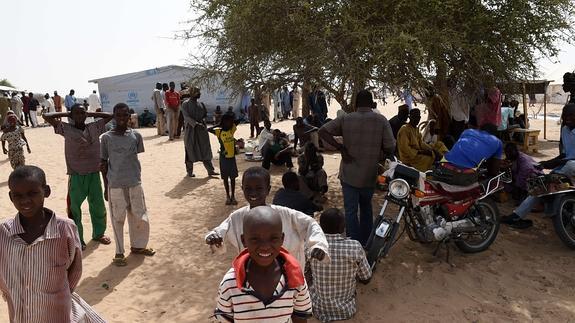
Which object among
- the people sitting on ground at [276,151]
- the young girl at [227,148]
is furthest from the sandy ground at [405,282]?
the people sitting on ground at [276,151]

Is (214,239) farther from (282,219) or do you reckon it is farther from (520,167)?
(520,167)

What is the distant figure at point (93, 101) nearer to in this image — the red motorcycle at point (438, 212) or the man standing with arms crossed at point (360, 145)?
the man standing with arms crossed at point (360, 145)

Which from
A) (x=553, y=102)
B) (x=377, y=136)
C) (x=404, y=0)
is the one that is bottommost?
(x=553, y=102)

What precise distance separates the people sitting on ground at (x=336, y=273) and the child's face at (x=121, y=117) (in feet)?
8.46

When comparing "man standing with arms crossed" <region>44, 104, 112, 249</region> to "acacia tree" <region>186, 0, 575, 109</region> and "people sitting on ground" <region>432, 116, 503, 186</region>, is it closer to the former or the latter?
"acacia tree" <region>186, 0, 575, 109</region>

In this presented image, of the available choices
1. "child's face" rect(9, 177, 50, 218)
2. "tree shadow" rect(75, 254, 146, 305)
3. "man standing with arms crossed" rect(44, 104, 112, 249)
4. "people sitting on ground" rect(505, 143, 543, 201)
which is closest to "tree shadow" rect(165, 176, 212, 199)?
"man standing with arms crossed" rect(44, 104, 112, 249)

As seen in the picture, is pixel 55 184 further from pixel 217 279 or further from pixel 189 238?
pixel 217 279

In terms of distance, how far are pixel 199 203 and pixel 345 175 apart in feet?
12.1

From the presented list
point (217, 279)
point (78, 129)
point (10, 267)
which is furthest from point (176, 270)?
point (10, 267)

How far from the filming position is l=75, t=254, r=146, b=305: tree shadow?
4.38 metres

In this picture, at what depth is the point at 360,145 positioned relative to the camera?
456 centimetres

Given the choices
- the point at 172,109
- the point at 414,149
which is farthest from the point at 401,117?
the point at 172,109

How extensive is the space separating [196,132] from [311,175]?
3362 millimetres

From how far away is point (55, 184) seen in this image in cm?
948
